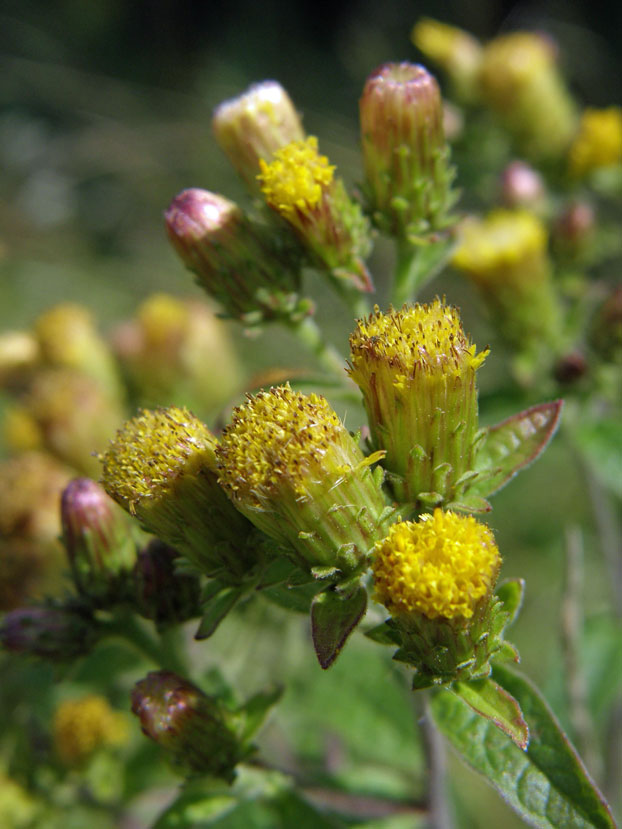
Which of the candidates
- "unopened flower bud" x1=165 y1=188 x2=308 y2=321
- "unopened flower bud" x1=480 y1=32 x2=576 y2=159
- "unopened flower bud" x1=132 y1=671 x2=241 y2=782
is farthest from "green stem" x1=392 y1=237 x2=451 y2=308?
"unopened flower bud" x1=480 y1=32 x2=576 y2=159

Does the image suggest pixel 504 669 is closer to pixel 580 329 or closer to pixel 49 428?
pixel 580 329

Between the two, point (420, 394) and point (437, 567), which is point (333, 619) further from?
point (420, 394)

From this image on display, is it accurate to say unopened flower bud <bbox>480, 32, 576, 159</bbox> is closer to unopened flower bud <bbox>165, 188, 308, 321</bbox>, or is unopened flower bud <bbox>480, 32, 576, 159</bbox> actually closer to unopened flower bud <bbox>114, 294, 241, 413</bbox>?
unopened flower bud <bbox>114, 294, 241, 413</bbox>

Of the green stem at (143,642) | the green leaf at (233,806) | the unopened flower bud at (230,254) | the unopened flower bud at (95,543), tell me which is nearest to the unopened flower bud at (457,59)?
the unopened flower bud at (230,254)

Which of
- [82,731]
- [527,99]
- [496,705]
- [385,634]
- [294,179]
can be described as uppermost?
[294,179]

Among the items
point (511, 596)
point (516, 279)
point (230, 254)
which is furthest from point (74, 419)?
point (511, 596)

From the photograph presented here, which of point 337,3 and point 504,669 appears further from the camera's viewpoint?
point 337,3

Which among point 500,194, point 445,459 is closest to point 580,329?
point 500,194
